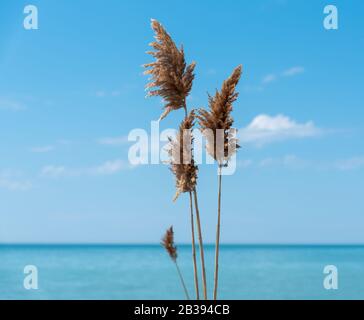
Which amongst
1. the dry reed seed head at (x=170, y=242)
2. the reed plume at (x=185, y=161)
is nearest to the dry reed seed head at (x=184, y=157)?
the reed plume at (x=185, y=161)

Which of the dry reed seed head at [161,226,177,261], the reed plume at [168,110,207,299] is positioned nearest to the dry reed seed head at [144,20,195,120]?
the reed plume at [168,110,207,299]

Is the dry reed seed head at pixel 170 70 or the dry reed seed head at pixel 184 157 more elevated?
the dry reed seed head at pixel 170 70

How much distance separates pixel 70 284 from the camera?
36750 millimetres

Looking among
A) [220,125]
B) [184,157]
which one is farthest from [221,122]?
[184,157]

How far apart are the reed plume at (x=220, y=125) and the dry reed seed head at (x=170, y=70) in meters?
0.29

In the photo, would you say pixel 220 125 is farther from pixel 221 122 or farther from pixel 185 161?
pixel 185 161

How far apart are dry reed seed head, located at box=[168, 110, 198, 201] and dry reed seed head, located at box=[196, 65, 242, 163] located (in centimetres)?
13

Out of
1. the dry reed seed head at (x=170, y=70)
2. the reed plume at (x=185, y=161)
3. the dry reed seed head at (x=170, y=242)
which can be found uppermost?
the dry reed seed head at (x=170, y=70)

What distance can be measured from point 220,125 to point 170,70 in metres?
0.65

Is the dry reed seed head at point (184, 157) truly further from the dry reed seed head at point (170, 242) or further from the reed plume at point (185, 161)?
the dry reed seed head at point (170, 242)

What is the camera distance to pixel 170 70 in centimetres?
491

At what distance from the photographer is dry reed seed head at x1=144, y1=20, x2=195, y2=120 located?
193 inches

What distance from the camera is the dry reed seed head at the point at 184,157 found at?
184 inches
